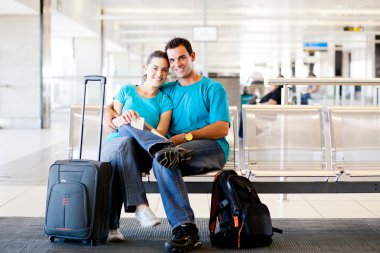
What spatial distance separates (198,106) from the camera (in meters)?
4.22

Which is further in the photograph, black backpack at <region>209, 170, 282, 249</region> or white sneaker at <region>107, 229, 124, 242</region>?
white sneaker at <region>107, 229, 124, 242</region>

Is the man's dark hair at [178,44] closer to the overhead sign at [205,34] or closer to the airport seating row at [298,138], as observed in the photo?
the airport seating row at [298,138]

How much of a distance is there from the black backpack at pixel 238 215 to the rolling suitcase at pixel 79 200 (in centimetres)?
64

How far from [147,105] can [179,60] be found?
338mm

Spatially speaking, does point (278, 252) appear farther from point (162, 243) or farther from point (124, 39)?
point (124, 39)

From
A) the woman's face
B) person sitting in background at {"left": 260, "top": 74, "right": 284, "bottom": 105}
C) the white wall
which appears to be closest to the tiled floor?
the woman's face

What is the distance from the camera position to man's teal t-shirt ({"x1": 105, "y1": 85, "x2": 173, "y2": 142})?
4.20 metres

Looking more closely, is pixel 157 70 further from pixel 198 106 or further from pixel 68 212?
pixel 68 212

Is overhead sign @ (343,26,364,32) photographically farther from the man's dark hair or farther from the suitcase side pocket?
the suitcase side pocket

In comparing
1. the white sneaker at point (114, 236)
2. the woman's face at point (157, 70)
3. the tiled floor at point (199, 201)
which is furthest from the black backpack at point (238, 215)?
the tiled floor at point (199, 201)

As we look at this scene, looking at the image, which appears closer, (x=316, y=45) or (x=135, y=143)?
(x=135, y=143)

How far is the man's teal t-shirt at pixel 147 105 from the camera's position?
420 centimetres

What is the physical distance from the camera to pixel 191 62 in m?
4.27

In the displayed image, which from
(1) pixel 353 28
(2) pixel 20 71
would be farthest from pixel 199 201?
(1) pixel 353 28
